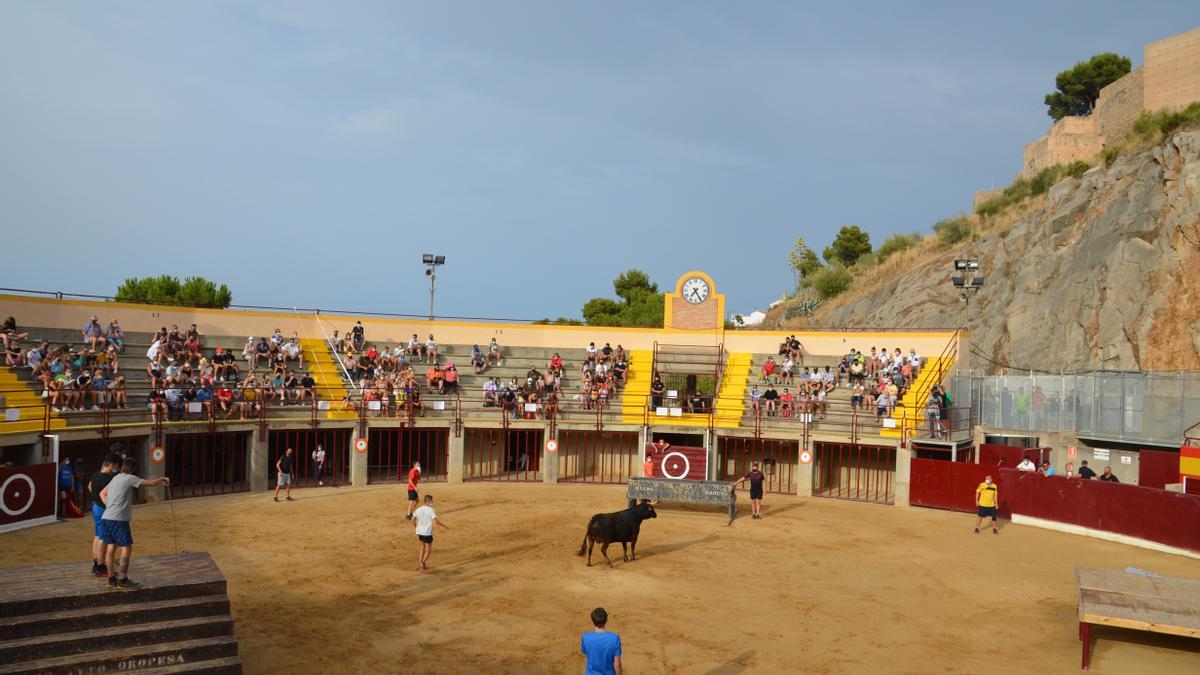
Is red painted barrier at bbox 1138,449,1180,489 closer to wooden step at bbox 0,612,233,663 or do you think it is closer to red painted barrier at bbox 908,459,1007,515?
red painted barrier at bbox 908,459,1007,515

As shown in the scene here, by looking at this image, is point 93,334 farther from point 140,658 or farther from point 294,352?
point 140,658

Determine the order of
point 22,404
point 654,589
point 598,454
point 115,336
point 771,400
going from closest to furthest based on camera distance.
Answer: point 654,589 → point 22,404 → point 115,336 → point 771,400 → point 598,454

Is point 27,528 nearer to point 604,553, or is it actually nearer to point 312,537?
point 312,537

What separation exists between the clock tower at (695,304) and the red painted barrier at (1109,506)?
16.3 metres

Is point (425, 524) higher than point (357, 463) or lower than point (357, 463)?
higher

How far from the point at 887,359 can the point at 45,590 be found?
1298 inches

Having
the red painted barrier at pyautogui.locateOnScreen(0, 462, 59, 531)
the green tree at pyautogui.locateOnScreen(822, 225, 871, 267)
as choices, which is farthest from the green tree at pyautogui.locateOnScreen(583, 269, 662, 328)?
the red painted barrier at pyautogui.locateOnScreen(0, 462, 59, 531)

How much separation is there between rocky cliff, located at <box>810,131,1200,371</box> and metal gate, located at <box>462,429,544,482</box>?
29437 mm

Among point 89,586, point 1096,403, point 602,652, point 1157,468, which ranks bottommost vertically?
point 89,586

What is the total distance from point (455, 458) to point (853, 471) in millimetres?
16459

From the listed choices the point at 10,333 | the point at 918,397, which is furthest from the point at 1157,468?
the point at 10,333

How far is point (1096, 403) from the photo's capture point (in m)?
30.9

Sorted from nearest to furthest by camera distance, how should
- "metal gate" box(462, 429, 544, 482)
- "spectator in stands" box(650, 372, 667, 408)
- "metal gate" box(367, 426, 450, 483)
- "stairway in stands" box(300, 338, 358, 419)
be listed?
1. "stairway in stands" box(300, 338, 358, 419)
2. "metal gate" box(367, 426, 450, 483)
3. "metal gate" box(462, 429, 544, 482)
4. "spectator in stands" box(650, 372, 667, 408)

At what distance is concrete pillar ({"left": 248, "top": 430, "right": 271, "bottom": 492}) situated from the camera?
1212 inches
